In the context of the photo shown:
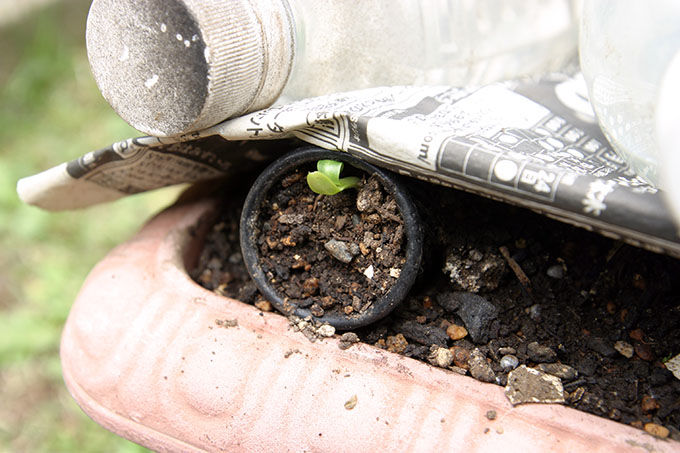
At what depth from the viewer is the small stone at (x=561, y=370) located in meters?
0.59

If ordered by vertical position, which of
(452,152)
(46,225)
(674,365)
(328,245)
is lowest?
(46,225)

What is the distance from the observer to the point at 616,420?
562 millimetres

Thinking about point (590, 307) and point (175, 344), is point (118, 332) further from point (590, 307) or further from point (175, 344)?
point (590, 307)

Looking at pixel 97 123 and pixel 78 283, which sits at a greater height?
pixel 97 123

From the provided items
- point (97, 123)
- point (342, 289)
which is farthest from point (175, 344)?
point (97, 123)

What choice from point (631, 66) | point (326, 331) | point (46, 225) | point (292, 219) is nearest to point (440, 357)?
point (326, 331)

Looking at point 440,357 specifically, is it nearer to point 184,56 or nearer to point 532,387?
point 532,387

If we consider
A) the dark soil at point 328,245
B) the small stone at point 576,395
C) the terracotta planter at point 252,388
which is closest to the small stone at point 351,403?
the terracotta planter at point 252,388

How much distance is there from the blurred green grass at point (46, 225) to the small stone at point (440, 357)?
2.61ft

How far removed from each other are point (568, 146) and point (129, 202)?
1.33 meters

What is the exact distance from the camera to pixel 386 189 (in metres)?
0.64

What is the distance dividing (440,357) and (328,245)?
0.17m

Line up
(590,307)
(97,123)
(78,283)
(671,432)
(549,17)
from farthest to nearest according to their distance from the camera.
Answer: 1. (97,123)
2. (78,283)
3. (549,17)
4. (590,307)
5. (671,432)

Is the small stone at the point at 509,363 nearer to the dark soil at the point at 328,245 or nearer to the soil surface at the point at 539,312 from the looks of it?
the soil surface at the point at 539,312
